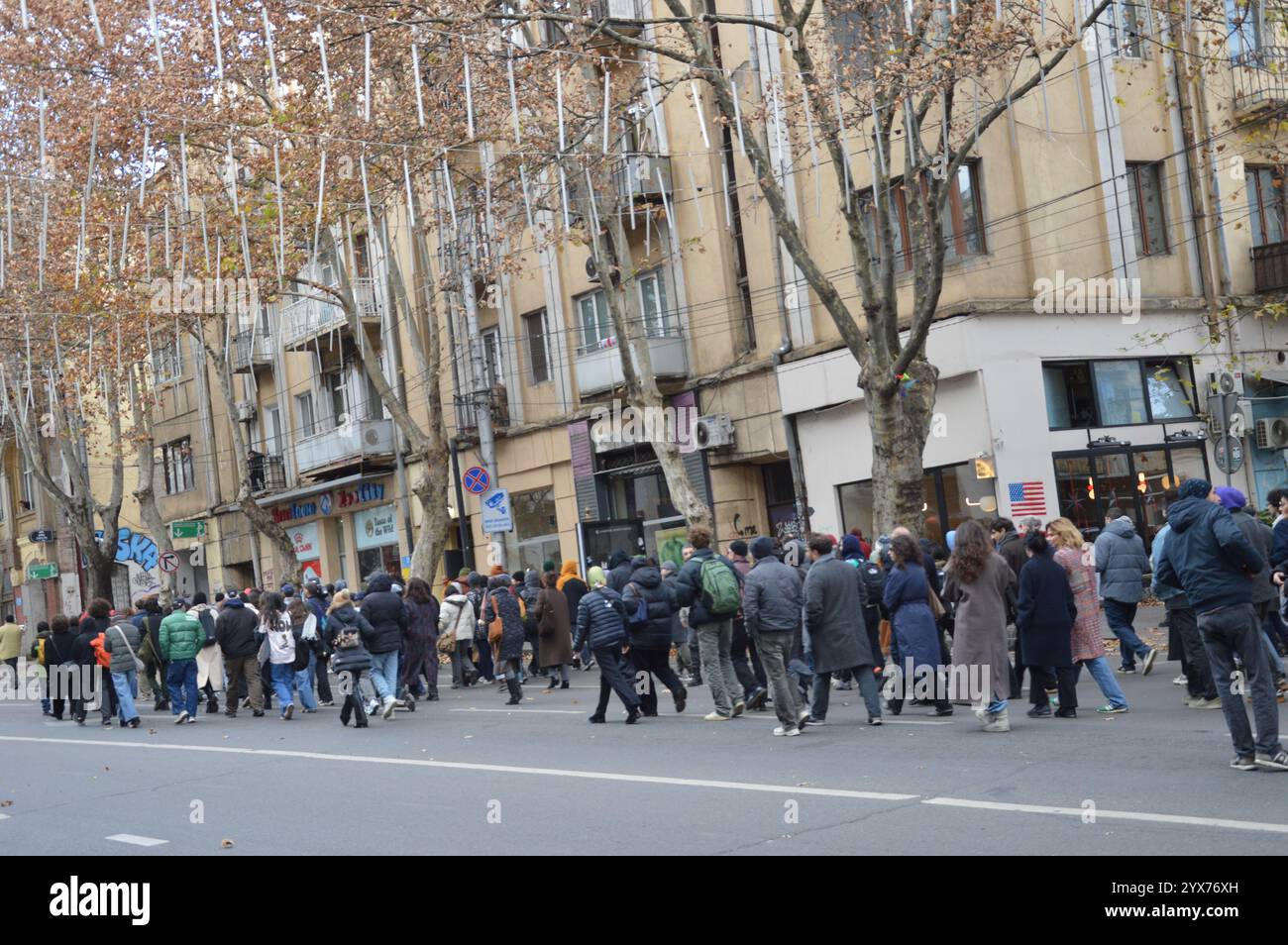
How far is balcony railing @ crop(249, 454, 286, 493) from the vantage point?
4200cm

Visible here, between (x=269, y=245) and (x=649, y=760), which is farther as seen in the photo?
(x=269, y=245)

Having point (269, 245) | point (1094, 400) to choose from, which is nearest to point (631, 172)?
point (269, 245)

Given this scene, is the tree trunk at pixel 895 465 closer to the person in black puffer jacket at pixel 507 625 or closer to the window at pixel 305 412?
the person in black puffer jacket at pixel 507 625

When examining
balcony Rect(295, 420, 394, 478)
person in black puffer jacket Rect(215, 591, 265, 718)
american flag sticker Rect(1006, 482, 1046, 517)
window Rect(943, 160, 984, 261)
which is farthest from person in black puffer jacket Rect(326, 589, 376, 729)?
balcony Rect(295, 420, 394, 478)

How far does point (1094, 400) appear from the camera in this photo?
24.1 meters

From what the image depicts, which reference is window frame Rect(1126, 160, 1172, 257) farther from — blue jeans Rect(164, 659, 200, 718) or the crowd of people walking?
blue jeans Rect(164, 659, 200, 718)

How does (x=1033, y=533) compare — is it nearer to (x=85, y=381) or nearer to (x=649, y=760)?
(x=649, y=760)

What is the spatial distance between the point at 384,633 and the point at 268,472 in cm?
2680

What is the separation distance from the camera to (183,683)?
64.6 ft

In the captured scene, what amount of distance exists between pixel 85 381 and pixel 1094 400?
19.7m

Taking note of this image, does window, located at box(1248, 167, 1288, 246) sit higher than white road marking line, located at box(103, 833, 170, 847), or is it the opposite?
window, located at box(1248, 167, 1288, 246)

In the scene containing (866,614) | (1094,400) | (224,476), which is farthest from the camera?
(224,476)

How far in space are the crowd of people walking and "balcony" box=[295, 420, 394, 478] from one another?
47.0ft

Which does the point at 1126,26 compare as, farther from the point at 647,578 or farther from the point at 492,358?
the point at 647,578
